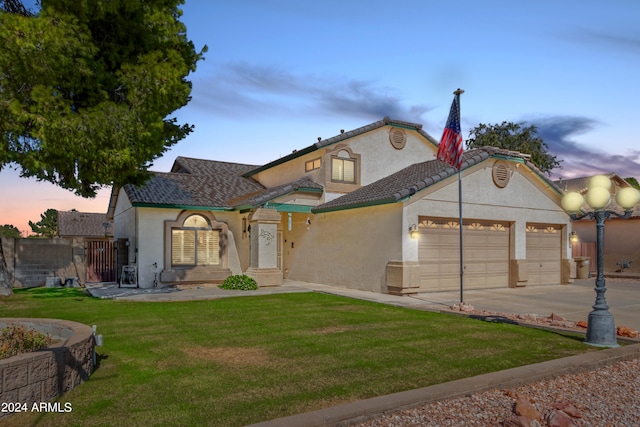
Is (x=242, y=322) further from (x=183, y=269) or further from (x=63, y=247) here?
(x=63, y=247)

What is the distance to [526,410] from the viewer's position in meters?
5.05

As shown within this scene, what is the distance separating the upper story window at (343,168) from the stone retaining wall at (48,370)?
49.3ft

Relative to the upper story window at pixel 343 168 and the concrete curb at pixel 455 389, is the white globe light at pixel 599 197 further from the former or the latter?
the upper story window at pixel 343 168

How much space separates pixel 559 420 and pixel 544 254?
56.9 ft

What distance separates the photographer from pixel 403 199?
15.7m

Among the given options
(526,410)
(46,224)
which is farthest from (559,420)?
(46,224)

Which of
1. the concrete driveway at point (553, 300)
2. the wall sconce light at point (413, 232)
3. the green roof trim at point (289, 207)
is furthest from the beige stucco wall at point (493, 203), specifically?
the green roof trim at point (289, 207)

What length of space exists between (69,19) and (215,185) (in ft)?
42.0

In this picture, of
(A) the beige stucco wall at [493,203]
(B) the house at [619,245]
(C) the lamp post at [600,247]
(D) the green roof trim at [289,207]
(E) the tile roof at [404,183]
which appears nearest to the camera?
(C) the lamp post at [600,247]

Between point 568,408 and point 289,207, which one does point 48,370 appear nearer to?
point 568,408

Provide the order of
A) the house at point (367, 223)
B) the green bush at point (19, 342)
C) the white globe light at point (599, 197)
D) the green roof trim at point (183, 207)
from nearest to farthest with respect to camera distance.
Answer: the green bush at point (19, 342) < the white globe light at point (599, 197) < the house at point (367, 223) < the green roof trim at point (183, 207)

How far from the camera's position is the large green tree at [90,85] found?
1042 cm

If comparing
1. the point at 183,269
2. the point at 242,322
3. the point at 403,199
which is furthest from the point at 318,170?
the point at 242,322

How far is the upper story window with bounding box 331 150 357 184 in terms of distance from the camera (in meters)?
20.5
